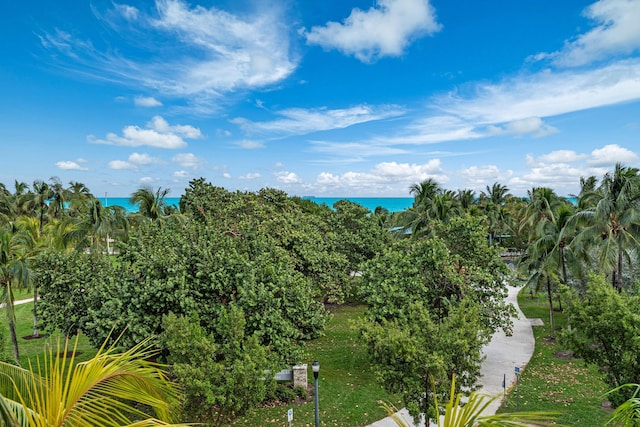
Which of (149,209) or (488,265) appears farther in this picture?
(149,209)

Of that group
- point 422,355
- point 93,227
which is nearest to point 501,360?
point 422,355

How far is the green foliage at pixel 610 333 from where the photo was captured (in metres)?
9.50

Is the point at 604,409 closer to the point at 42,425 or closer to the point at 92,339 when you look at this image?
the point at 42,425

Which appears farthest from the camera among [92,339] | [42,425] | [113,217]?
[113,217]

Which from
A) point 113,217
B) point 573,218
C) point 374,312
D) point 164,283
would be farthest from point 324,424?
point 113,217

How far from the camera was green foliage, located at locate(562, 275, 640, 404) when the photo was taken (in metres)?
9.50

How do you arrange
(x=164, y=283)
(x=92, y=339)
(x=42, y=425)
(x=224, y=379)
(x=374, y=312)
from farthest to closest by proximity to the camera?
(x=374, y=312), (x=92, y=339), (x=164, y=283), (x=224, y=379), (x=42, y=425)

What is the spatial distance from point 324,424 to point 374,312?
3.92 m

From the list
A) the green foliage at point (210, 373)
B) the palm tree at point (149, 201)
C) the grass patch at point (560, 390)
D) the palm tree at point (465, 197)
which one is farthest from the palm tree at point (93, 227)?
the palm tree at point (465, 197)

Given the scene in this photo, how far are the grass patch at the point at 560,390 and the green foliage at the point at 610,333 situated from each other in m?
0.77

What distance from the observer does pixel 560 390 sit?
13922mm

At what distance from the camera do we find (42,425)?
8.82 ft

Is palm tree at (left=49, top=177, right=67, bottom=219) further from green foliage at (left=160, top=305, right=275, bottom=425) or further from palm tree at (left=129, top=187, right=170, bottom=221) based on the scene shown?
green foliage at (left=160, top=305, right=275, bottom=425)

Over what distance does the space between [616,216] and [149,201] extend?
25894mm
